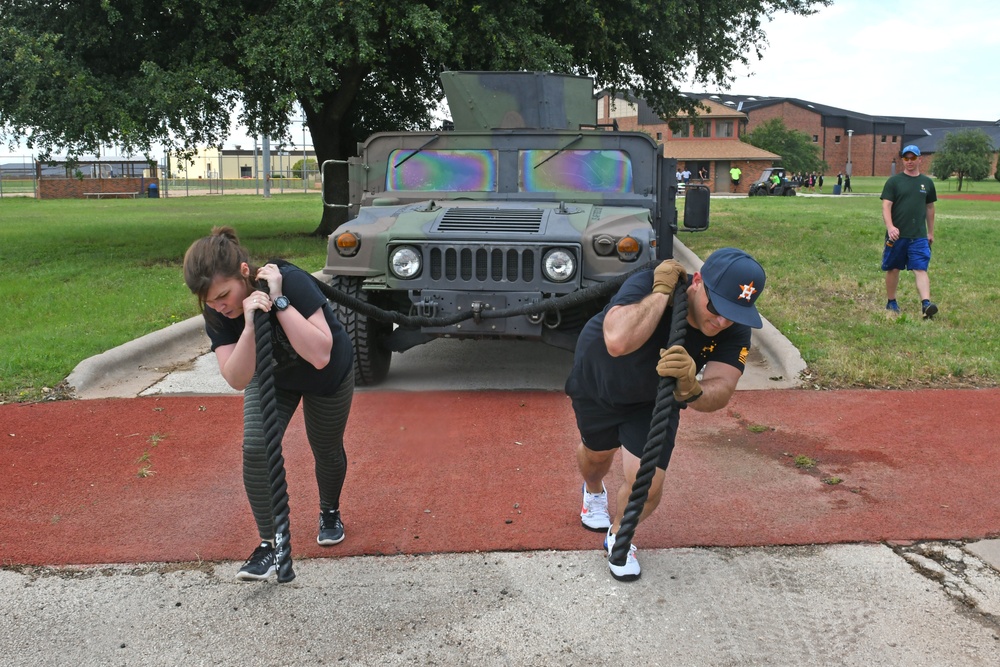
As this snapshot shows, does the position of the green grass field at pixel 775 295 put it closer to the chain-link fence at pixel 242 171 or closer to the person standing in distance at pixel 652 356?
the person standing in distance at pixel 652 356

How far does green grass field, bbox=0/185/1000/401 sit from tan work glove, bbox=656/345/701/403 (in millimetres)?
4233

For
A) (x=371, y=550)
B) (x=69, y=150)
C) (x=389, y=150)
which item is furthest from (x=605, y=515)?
(x=69, y=150)

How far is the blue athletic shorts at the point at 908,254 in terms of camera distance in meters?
9.25

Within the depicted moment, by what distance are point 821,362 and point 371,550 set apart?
445cm

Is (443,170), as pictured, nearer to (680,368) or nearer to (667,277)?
(667,277)

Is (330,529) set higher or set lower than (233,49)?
lower

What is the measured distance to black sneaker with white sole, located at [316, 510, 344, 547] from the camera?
420 cm

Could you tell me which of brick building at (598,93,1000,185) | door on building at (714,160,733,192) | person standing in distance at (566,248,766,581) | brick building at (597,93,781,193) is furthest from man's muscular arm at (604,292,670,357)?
brick building at (598,93,1000,185)

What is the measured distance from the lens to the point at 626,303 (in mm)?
3414

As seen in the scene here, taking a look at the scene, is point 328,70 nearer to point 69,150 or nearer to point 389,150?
point 69,150

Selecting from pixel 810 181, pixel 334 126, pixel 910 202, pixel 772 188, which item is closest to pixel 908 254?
pixel 910 202

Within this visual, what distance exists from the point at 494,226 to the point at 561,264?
565 mm

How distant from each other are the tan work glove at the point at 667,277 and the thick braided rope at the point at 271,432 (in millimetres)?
1293

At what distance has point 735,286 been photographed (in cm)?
323
